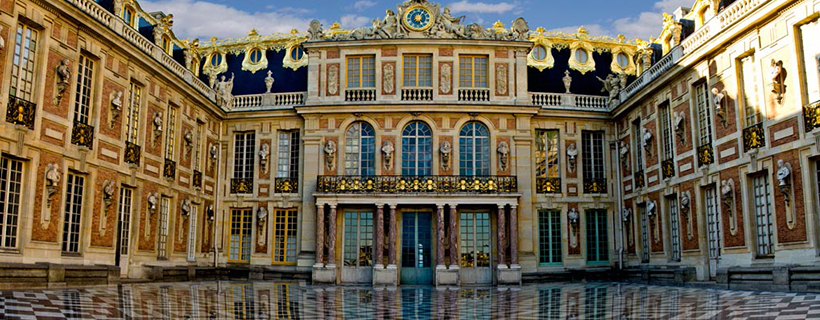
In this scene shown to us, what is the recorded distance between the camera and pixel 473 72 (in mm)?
27750

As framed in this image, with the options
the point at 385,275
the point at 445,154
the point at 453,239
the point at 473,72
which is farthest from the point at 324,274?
the point at 473,72

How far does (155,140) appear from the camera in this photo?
75.9 feet

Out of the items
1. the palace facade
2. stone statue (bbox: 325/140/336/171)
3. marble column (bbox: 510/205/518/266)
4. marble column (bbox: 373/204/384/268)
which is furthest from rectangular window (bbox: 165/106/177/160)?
marble column (bbox: 510/205/518/266)

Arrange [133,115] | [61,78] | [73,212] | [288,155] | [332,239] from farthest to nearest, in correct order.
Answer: [288,155], [332,239], [133,115], [73,212], [61,78]

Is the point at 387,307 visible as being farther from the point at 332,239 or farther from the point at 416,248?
the point at 416,248

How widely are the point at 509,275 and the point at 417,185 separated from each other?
15.5ft

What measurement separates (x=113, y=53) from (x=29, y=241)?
21.0ft

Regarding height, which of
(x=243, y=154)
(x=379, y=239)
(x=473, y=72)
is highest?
(x=473, y=72)

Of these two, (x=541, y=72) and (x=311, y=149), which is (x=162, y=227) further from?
(x=541, y=72)

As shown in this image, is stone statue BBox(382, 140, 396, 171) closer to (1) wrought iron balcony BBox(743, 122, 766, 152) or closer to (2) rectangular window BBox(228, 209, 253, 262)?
(2) rectangular window BBox(228, 209, 253, 262)

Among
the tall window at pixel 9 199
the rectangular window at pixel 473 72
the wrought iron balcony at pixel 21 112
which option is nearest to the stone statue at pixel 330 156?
the rectangular window at pixel 473 72

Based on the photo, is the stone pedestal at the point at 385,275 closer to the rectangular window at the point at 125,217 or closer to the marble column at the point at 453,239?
the marble column at the point at 453,239

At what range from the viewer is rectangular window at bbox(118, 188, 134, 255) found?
21047 millimetres

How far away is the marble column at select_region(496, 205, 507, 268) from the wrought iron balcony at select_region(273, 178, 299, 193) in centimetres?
801
